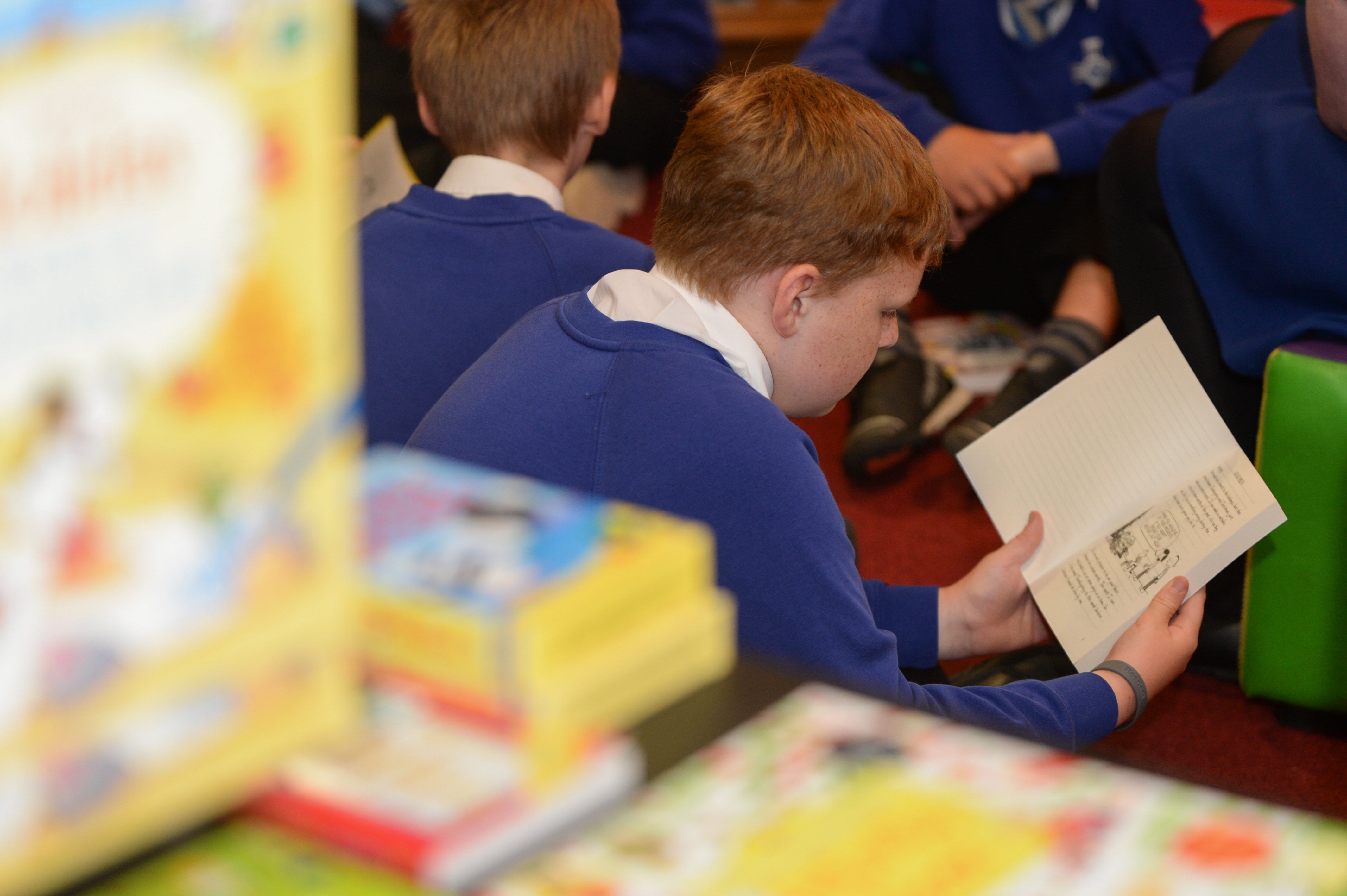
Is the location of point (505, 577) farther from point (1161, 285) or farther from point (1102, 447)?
point (1161, 285)

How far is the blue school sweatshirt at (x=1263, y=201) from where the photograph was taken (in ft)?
4.93

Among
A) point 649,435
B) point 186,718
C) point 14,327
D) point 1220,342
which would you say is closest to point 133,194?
point 14,327

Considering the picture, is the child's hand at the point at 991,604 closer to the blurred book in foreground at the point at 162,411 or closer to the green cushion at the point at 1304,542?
the green cushion at the point at 1304,542

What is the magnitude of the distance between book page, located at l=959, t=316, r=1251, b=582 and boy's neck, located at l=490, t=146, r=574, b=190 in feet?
2.03

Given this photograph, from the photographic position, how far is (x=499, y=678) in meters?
0.45

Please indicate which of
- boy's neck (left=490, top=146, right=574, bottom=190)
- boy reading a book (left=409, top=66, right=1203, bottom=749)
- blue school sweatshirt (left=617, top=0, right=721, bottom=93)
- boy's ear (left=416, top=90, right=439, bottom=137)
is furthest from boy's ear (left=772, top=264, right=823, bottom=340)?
blue school sweatshirt (left=617, top=0, right=721, bottom=93)

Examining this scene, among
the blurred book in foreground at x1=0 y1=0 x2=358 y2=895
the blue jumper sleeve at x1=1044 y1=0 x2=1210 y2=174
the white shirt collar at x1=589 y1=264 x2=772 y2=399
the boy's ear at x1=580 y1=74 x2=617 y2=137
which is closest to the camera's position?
the blurred book in foreground at x1=0 y1=0 x2=358 y2=895

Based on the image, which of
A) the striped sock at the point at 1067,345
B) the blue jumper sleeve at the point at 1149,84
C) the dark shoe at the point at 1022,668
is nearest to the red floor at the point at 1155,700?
the dark shoe at the point at 1022,668

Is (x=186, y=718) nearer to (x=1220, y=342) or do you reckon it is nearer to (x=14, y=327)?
(x=14, y=327)

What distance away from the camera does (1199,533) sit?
4.29 feet

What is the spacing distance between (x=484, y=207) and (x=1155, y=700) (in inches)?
39.9

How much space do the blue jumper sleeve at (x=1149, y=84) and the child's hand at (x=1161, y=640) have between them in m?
1.23

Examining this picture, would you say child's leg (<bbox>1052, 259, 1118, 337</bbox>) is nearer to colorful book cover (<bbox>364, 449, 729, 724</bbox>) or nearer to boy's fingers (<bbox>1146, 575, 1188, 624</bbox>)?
boy's fingers (<bbox>1146, 575, 1188, 624</bbox>)

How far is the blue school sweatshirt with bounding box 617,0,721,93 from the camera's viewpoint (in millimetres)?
2602
